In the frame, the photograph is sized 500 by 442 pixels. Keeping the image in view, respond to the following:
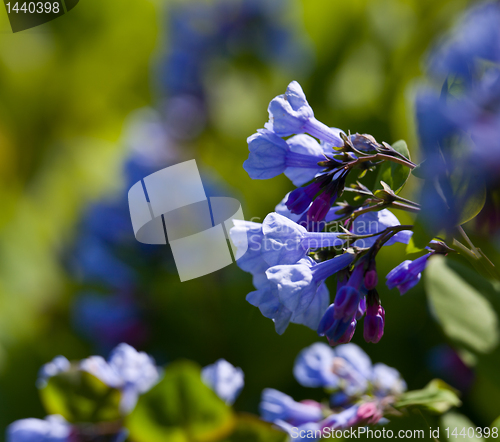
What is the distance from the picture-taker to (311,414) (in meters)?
0.52

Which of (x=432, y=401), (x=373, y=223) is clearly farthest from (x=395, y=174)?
(x=432, y=401)

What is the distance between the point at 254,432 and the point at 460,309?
0.88 ft

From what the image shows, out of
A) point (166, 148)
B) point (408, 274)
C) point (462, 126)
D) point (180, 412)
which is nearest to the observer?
point (462, 126)

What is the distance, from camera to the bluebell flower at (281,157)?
0.38 metres

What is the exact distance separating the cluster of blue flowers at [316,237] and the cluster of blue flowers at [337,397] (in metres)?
0.14

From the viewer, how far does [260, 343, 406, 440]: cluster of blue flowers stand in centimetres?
45

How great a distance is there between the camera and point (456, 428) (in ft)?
1.29

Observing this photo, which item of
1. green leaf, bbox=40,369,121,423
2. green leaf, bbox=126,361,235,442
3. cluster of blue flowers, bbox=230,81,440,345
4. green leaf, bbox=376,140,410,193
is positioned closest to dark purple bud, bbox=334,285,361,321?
cluster of blue flowers, bbox=230,81,440,345

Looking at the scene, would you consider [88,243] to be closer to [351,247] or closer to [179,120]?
[179,120]

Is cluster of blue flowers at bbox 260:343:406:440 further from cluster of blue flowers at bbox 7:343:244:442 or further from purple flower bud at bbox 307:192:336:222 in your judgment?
purple flower bud at bbox 307:192:336:222

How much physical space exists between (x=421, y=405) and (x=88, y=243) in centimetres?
76

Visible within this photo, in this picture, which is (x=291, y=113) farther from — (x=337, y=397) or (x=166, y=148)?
(x=166, y=148)

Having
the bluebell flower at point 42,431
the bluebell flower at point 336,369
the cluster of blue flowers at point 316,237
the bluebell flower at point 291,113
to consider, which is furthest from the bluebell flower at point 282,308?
the bluebell flower at point 42,431

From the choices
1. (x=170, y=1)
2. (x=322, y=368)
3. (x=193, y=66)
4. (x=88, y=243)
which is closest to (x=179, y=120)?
(x=193, y=66)
